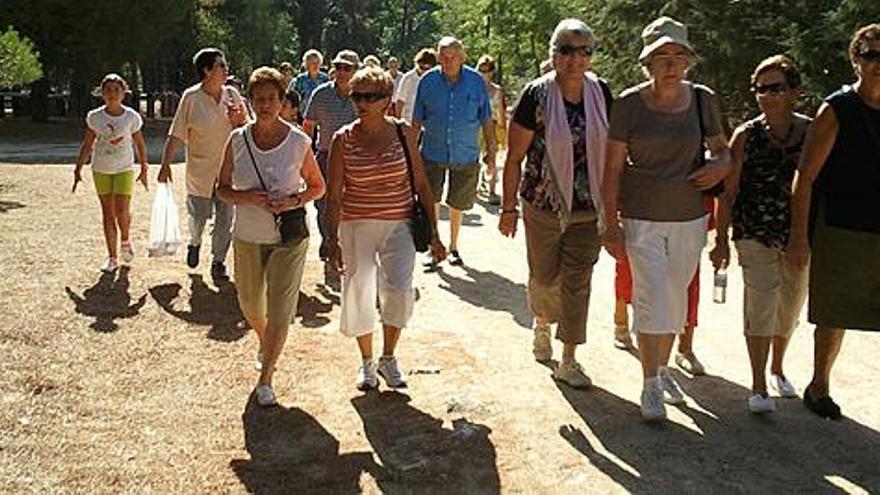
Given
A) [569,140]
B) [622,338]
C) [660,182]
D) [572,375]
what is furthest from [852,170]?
[622,338]

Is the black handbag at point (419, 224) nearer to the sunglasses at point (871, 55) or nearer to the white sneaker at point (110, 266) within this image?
the sunglasses at point (871, 55)

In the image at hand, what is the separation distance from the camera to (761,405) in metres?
5.01

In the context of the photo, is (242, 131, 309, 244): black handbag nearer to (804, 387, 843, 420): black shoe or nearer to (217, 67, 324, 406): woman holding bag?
(217, 67, 324, 406): woman holding bag

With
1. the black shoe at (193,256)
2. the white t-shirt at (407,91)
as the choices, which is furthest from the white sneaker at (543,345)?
the white t-shirt at (407,91)

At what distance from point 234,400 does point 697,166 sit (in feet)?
8.99

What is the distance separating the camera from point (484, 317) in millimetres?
7125

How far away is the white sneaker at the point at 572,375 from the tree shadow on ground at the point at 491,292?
1.32 metres

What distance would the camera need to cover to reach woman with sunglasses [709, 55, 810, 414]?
506cm

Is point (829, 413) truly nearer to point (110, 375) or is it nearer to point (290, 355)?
point (290, 355)

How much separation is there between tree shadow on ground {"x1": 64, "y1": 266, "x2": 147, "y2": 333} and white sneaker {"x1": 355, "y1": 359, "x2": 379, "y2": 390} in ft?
7.18

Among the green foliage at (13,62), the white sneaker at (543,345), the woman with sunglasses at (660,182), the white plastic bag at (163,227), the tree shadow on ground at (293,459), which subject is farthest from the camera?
the green foliage at (13,62)

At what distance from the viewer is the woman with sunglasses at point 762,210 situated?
16.6 feet

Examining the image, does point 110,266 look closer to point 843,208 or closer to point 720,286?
point 720,286

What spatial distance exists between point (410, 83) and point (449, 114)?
3533mm
